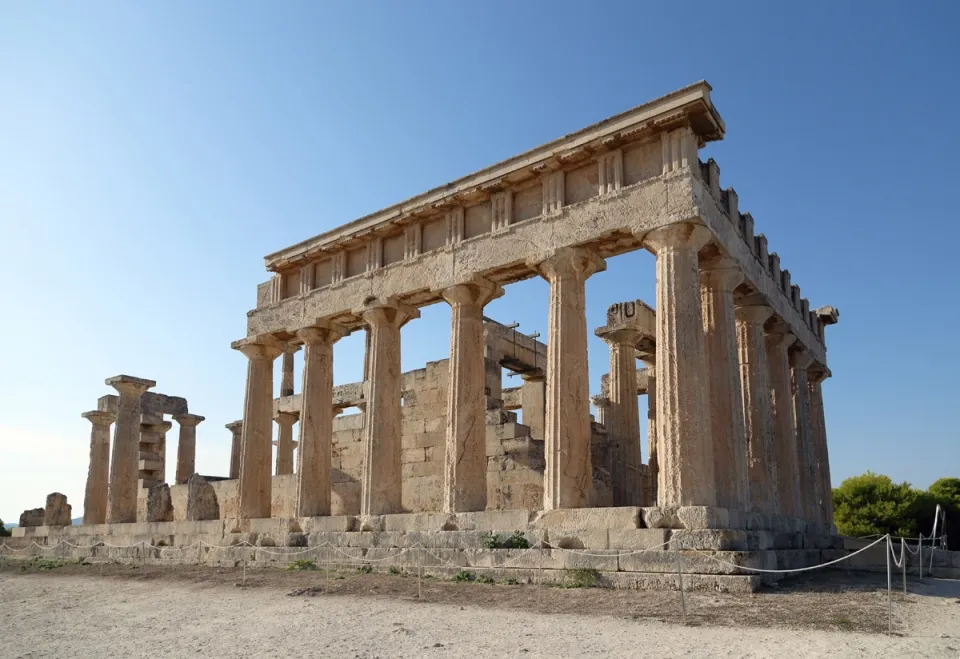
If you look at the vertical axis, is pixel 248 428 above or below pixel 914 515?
above

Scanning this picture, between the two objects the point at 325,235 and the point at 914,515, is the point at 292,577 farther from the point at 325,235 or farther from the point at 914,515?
the point at 914,515

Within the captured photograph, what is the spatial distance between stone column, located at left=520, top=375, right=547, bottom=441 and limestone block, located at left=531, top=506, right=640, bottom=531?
837 centimetres

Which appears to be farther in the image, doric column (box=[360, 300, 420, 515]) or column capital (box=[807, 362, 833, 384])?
column capital (box=[807, 362, 833, 384])

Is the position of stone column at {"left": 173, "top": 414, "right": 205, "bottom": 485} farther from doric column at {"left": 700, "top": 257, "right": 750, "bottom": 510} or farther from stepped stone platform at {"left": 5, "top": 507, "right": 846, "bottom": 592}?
doric column at {"left": 700, "top": 257, "right": 750, "bottom": 510}

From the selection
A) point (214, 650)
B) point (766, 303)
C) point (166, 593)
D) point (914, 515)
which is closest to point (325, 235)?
→ point (166, 593)

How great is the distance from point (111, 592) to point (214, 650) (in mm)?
8265

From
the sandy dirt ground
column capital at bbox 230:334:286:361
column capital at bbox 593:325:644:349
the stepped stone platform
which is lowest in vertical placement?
the sandy dirt ground

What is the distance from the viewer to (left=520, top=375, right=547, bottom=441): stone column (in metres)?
23.4

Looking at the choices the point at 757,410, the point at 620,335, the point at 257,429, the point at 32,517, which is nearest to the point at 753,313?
the point at 757,410

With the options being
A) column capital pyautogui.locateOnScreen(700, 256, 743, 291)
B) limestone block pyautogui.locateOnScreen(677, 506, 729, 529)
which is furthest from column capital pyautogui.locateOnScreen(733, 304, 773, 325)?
limestone block pyautogui.locateOnScreen(677, 506, 729, 529)

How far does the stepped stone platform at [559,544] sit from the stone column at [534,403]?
22.9ft

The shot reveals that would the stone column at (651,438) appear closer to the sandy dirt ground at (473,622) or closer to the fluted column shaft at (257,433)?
the sandy dirt ground at (473,622)

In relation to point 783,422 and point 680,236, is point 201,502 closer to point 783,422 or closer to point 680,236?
point 680,236

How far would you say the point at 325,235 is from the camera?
68.5 ft
